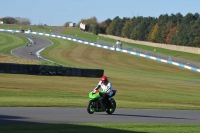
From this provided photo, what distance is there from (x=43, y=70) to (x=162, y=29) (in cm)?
11429

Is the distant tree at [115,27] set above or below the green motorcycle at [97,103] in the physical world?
below

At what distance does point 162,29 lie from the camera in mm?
154125

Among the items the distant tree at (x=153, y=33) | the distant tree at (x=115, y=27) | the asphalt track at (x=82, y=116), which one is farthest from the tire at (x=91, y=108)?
the distant tree at (x=115, y=27)

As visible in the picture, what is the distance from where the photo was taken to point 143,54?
9912 cm

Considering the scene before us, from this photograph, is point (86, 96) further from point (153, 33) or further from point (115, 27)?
point (115, 27)

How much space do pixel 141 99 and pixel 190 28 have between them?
10307 centimetres

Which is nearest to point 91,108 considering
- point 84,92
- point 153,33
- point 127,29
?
point 84,92

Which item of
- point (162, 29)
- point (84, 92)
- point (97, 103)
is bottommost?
point (84, 92)

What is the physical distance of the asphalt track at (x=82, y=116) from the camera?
17938mm

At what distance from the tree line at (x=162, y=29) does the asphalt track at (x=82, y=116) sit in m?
109

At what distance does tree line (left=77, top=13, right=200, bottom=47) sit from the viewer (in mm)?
134125

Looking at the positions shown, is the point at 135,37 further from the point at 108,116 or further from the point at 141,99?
the point at 108,116

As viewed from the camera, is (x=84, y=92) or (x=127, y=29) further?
(x=127, y=29)

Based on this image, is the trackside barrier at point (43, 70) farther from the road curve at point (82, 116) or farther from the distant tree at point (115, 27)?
the distant tree at point (115, 27)
